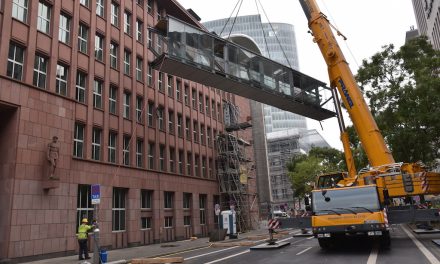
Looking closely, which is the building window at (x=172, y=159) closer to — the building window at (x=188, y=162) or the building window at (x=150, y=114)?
the building window at (x=188, y=162)

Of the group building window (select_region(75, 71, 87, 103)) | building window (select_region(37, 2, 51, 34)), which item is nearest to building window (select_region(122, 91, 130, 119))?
building window (select_region(75, 71, 87, 103))

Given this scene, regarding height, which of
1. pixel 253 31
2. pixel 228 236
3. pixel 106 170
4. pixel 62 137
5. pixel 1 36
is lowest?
pixel 228 236

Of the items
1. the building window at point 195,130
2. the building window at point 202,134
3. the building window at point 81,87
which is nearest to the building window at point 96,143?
the building window at point 81,87

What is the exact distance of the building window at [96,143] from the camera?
79.0ft

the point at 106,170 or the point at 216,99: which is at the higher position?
the point at 216,99

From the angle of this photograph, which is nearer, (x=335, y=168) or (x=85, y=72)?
(x=85, y=72)

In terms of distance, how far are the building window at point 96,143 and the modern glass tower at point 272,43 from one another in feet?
377

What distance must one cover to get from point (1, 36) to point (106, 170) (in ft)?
32.1

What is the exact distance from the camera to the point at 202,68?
19734 millimetres

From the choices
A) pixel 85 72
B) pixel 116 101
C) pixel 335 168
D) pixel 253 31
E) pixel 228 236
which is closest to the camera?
pixel 85 72

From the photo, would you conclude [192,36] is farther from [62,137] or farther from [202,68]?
[62,137]

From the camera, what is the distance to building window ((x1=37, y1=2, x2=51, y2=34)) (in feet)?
69.4

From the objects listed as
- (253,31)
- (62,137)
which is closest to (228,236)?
(62,137)

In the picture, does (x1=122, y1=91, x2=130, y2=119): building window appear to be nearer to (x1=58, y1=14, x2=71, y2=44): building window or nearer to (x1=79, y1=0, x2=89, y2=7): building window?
(x1=58, y1=14, x2=71, y2=44): building window
